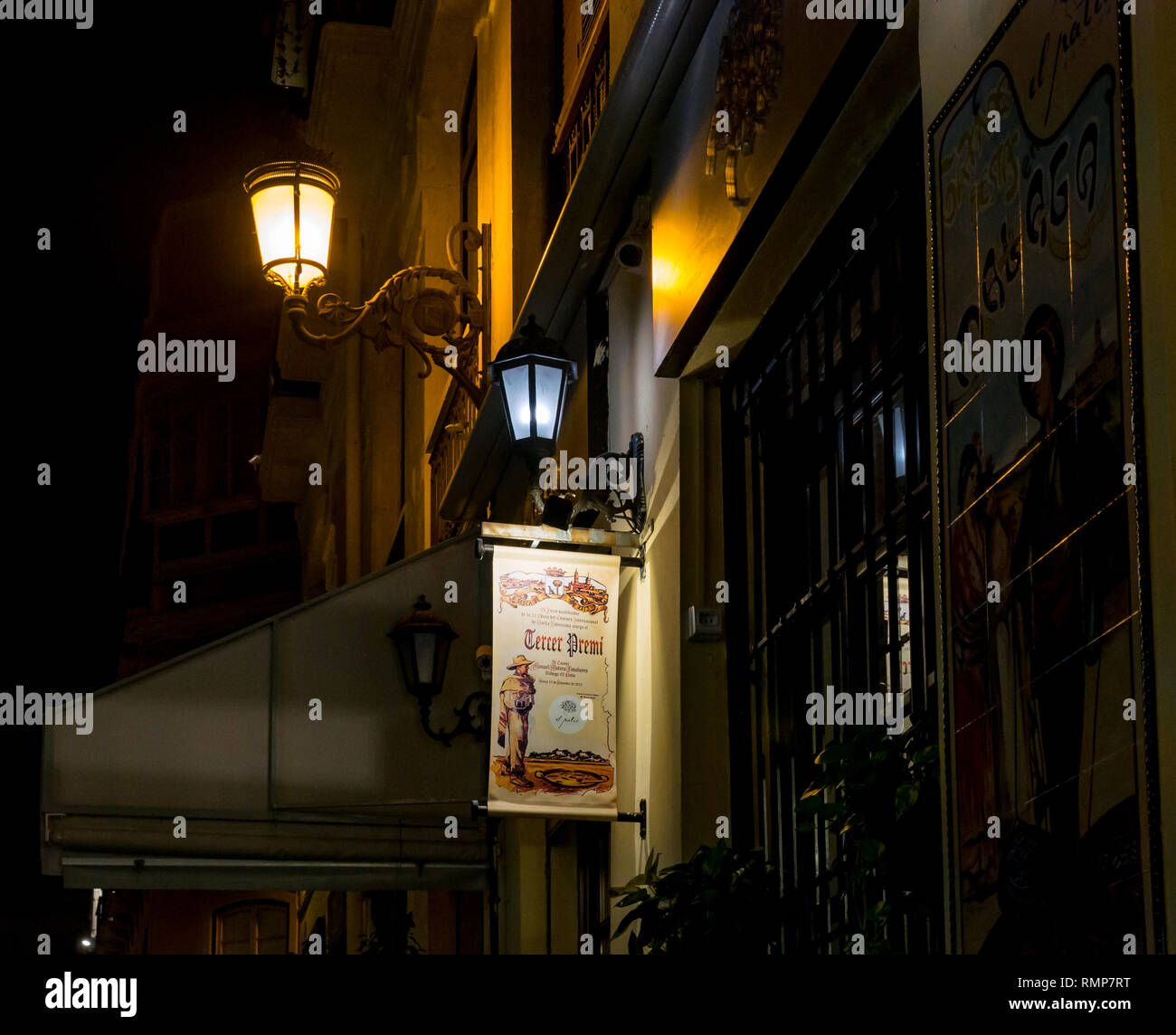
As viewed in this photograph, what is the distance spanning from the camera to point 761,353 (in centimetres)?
752

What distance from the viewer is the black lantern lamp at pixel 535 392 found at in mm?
9023

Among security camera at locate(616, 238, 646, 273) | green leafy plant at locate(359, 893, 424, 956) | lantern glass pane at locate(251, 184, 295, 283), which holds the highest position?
lantern glass pane at locate(251, 184, 295, 283)

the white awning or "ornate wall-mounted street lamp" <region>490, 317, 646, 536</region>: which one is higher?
"ornate wall-mounted street lamp" <region>490, 317, 646, 536</region>

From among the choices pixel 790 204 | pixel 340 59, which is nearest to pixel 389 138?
pixel 340 59

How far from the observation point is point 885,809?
4633mm

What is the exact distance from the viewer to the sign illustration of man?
847 cm

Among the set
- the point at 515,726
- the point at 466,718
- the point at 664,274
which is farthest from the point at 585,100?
the point at 515,726

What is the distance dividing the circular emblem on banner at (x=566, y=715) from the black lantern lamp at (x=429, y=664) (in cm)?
127

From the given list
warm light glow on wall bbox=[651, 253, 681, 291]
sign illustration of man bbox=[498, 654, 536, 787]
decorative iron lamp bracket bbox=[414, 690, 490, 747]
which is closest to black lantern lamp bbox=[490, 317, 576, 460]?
warm light glow on wall bbox=[651, 253, 681, 291]

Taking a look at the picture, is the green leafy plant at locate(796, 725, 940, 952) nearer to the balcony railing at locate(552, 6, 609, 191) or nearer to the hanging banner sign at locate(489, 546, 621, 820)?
the hanging banner sign at locate(489, 546, 621, 820)

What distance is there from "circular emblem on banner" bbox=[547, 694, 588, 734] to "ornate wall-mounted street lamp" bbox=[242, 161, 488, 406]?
9.75ft

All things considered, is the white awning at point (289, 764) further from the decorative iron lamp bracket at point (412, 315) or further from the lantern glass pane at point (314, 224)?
the lantern glass pane at point (314, 224)

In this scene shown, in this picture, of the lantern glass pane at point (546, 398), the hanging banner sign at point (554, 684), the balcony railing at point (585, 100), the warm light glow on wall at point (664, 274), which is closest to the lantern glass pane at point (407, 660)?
the hanging banner sign at point (554, 684)

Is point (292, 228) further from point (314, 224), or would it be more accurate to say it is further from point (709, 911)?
point (709, 911)
